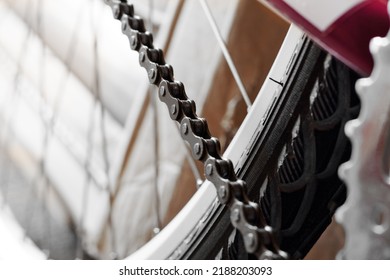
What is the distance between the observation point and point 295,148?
2.57 feet

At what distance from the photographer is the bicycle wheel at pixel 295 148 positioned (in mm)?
754

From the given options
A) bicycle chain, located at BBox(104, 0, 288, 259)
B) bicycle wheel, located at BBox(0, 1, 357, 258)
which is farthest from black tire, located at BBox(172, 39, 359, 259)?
bicycle chain, located at BBox(104, 0, 288, 259)

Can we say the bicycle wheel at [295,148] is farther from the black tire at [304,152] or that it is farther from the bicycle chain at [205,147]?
the bicycle chain at [205,147]

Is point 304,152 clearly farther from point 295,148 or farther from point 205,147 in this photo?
point 205,147

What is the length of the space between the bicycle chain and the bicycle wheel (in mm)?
133

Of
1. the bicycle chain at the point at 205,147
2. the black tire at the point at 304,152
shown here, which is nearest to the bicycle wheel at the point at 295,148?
the black tire at the point at 304,152

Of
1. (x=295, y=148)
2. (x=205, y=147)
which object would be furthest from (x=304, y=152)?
(x=205, y=147)

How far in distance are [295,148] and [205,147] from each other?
15 cm

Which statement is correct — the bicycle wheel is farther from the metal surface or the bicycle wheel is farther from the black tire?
the metal surface

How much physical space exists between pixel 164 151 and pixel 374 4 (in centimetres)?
76

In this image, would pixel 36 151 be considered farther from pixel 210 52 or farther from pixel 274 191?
pixel 274 191

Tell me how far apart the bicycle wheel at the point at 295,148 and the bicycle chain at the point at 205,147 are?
133 millimetres

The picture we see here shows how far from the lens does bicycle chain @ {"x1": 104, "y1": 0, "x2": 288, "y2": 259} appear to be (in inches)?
23.8
